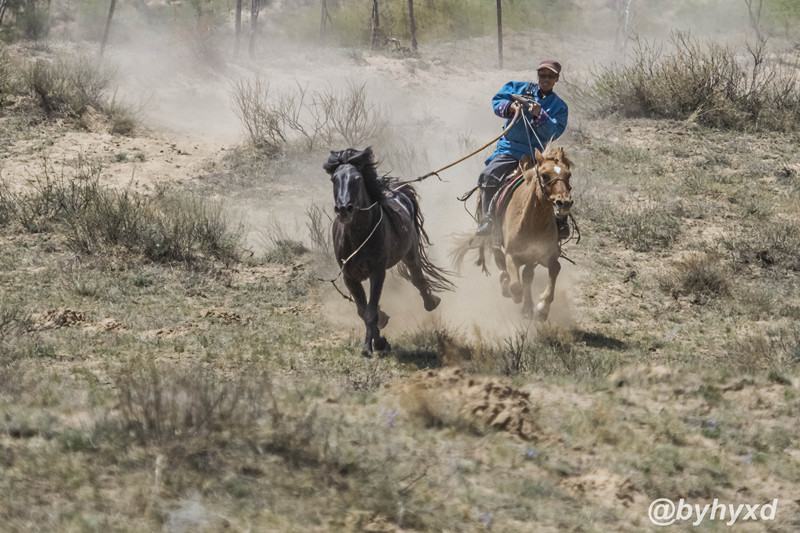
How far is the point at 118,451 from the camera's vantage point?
508 cm

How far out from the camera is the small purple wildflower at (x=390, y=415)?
607 cm

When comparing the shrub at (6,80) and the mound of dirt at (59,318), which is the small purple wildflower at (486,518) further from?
the shrub at (6,80)

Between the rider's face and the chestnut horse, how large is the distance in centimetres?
84

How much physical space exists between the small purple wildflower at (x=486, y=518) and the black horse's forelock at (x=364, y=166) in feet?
13.2

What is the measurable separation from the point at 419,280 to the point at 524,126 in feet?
6.99

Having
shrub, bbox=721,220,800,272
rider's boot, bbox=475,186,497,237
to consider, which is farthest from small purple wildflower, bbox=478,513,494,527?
shrub, bbox=721,220,800,272

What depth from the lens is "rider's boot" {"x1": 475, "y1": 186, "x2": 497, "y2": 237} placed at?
35.3 feet

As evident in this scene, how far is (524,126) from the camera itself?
10727 mm

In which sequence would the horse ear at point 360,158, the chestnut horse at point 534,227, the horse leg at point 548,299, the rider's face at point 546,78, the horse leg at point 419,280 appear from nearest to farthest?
the horse ear at point 360,158
the chestnut horse at point 534,227
the horse leg at point 548,299
the rider's face at point 546,78
the horse leg at point 419,280

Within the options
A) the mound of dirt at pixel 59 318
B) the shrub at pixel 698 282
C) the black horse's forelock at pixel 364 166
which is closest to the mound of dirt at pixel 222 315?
the mound of dirt at pixel 59 318

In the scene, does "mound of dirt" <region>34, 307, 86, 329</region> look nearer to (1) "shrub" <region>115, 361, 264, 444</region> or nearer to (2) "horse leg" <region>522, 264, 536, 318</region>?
(1) "shrub" <region>115, 361, 264, 444</region>

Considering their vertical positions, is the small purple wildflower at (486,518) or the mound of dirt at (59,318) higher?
the small purple wildflower at (486,518)

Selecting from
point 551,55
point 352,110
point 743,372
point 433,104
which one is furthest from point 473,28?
point 743,372

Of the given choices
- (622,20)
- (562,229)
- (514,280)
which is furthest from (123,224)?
(622,20)
